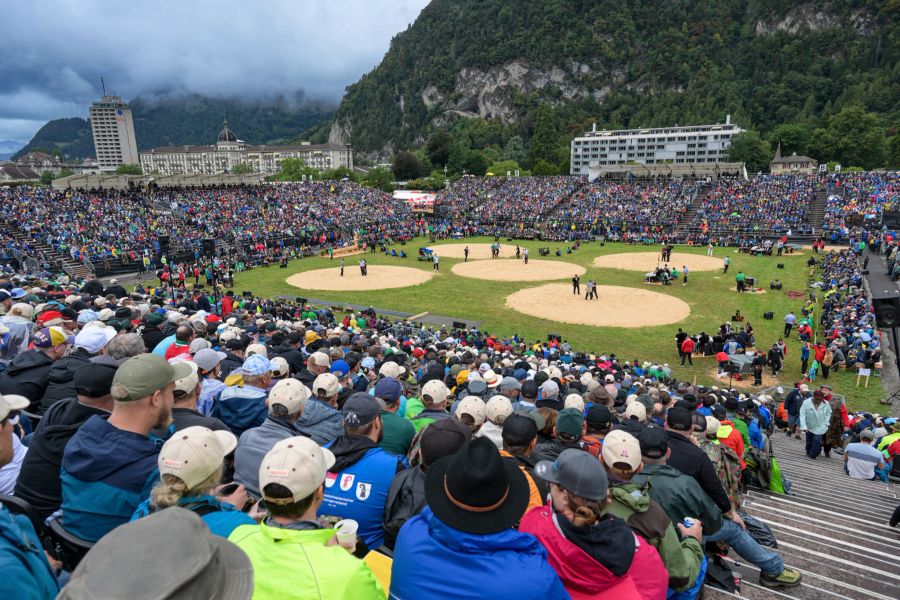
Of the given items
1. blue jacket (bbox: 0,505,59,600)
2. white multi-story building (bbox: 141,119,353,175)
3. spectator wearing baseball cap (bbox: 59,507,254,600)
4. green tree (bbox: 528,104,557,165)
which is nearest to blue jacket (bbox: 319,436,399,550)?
blue jacket (bbox: 0,505,59,600)

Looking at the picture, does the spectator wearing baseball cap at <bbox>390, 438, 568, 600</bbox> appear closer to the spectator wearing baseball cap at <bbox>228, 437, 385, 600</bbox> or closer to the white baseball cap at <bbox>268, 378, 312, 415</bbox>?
the spectator wearing baseball cap at <bbox>228, 437, 385, 600</bbox>

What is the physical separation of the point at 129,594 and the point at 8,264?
1456 inches

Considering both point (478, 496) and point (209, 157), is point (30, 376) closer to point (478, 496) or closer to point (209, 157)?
point (478, 496)

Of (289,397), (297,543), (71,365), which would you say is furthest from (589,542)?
(71,365)

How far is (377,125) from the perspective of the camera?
19388 centimetres

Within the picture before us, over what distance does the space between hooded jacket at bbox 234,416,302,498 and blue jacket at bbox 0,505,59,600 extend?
190 centimetres

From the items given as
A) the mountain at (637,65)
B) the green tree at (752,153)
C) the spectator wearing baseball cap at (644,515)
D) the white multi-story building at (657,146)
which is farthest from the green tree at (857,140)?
the spectator wearing baseball cap at (644,515)

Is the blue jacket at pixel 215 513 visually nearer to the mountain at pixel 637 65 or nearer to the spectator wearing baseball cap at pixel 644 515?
the spectator wearing baseball cap at pixel 644 515

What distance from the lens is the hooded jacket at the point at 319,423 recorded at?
5059 millimetres

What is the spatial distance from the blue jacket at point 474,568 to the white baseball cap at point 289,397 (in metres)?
2.49

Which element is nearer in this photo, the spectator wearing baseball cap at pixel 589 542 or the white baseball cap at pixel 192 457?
the spectator wearing baseball cap at pixel 589 542

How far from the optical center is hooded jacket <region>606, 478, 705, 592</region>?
11.4 ft

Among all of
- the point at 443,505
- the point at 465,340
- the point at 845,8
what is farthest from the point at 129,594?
the point at 845,8

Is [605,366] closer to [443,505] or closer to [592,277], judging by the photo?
[443,505]
